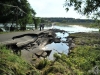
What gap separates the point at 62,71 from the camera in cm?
864

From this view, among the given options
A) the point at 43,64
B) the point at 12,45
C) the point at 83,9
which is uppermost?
the point at 83,9

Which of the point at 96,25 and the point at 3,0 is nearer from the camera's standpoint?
the point at 96,25

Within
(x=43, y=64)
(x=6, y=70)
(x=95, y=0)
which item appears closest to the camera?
(x=6, y=70)

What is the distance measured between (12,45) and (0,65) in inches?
191

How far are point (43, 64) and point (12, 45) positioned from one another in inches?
94.2

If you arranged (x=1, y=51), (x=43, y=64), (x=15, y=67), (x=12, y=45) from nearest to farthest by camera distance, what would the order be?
(x=15, y=67), (x=1, y=51), (x=43, y=64), (x=12, y=45)

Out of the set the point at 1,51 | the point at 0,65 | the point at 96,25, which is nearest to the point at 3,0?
the point at 96,25

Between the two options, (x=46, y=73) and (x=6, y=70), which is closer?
(x=6, y=70)

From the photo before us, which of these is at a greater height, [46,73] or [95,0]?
[95,0]

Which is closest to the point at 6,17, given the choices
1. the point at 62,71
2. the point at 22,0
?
the point at 22,0

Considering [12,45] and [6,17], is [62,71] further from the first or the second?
[6,17]

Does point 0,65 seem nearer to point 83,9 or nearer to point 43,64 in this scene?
point 43,64

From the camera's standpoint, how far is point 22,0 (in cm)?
5112

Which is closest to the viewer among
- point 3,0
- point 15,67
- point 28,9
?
point 15,67
